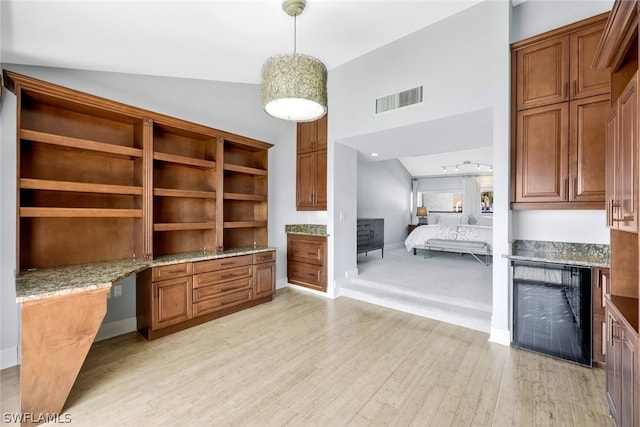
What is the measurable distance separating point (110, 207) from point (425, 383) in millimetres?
3459

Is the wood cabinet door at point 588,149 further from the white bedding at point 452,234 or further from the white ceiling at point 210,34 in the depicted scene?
the white bedding at point 452,234

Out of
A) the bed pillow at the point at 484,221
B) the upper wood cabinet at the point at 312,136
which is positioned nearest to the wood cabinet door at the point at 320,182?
the upper wood cabinet at the point at 312,136

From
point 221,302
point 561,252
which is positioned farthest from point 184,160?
point 561,252

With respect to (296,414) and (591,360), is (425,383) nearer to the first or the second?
(296,414)

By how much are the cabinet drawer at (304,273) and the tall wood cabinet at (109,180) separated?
1.22 meters

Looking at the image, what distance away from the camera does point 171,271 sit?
2.89m

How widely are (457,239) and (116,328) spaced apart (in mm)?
6234

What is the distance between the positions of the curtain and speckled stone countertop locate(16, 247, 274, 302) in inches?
349

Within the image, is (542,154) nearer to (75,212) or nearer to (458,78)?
(458,78)

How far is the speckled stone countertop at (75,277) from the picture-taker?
1.74 m

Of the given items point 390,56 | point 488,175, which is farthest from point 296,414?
point 488,175

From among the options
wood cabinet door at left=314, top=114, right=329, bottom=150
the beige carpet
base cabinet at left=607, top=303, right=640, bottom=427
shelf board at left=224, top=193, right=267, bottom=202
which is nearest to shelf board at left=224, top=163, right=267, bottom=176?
shelf board at left=224, top=193, right=267, bottom=202

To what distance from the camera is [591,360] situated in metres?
2.29

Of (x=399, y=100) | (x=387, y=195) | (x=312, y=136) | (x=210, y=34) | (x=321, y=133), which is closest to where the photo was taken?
(x=210, y=34)
